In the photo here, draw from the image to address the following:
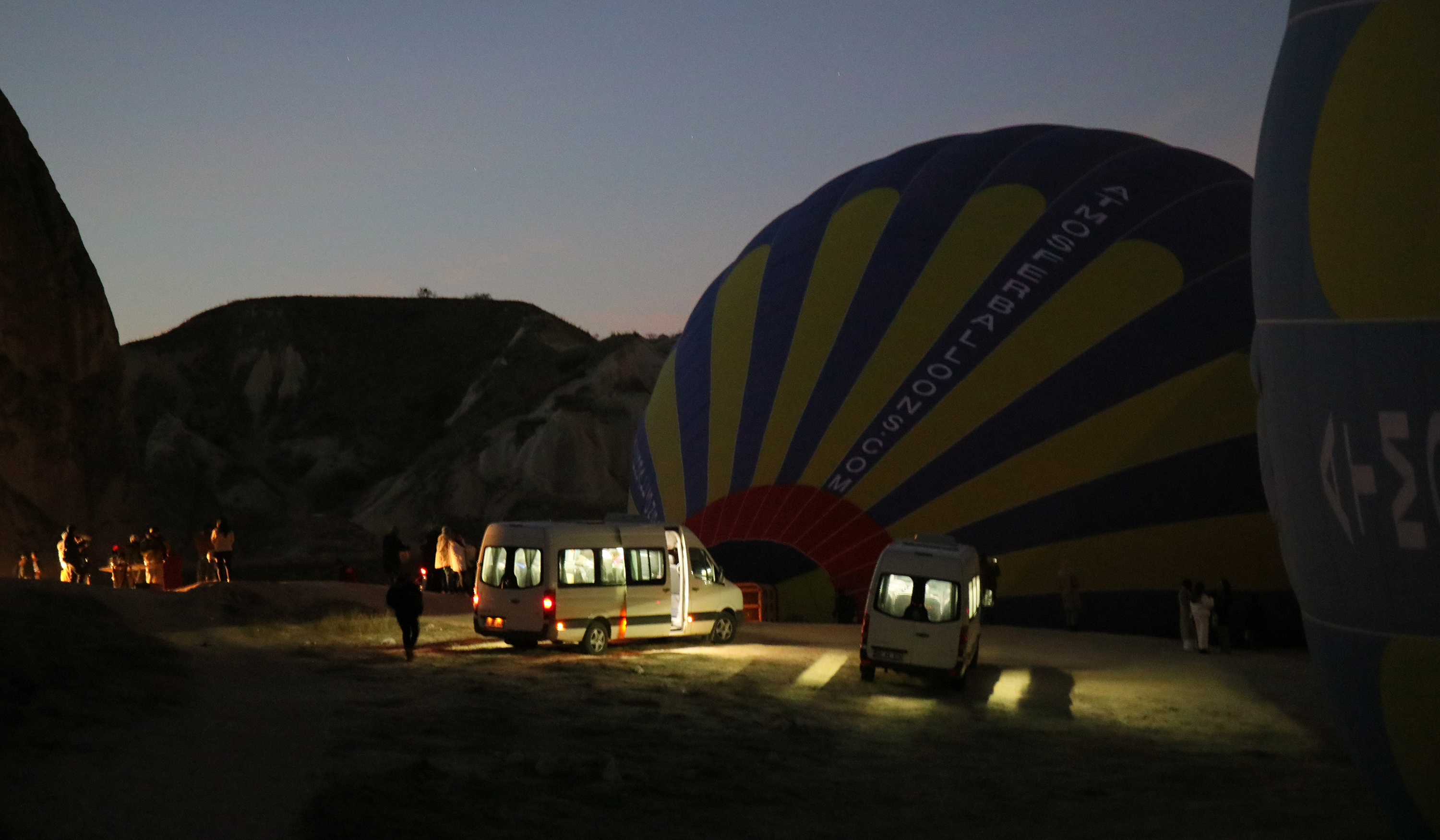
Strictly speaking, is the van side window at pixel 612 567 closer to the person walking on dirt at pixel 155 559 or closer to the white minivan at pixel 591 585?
the white minivan at pixel 591 585

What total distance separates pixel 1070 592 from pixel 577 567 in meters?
7.78

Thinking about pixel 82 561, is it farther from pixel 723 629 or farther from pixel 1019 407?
pixel 1019 407

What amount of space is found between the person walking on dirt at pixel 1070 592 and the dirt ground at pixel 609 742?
1.95 m

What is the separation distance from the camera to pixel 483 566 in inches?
Result: 776

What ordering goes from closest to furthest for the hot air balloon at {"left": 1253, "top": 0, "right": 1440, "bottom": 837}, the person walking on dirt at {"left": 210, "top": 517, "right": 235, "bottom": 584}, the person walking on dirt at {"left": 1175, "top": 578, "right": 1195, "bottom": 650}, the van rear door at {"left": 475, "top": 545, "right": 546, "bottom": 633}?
the hot air balloon at {"left": 1253, "top": 0, "right": 1440, "bottom": 837} < the van rear door at {"left": 475, "top": 545, "right": 546, "bottom": 633} < the person walking on dirt at {"left": 1175, "top": 578, "right": 1195, "bottom": 650} < the person walking on dirt at {"left": 210, "top": 517, "right": 235, "bottom": 584}

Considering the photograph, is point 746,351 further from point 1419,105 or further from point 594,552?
point 1419,105

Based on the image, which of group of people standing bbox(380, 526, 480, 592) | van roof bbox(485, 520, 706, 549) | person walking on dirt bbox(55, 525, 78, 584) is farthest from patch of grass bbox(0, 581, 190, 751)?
group of people standing bbox(380, 526, 480, 592)

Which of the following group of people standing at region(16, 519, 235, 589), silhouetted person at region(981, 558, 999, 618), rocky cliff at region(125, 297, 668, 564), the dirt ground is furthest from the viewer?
rocky cliff at region(125, 297, 668, 564)

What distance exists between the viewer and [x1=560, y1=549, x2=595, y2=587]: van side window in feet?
63.4

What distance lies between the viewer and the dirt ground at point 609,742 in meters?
10.0

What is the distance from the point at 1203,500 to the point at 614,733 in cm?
1205

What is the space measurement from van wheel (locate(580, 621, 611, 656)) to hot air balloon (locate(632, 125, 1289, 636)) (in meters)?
3.99

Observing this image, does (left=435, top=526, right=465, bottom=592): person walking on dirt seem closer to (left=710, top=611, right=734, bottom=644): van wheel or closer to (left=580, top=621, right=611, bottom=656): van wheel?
(left=710, top=611, right=734, bottom=644): van wheel

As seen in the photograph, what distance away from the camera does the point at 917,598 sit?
58.1ft
